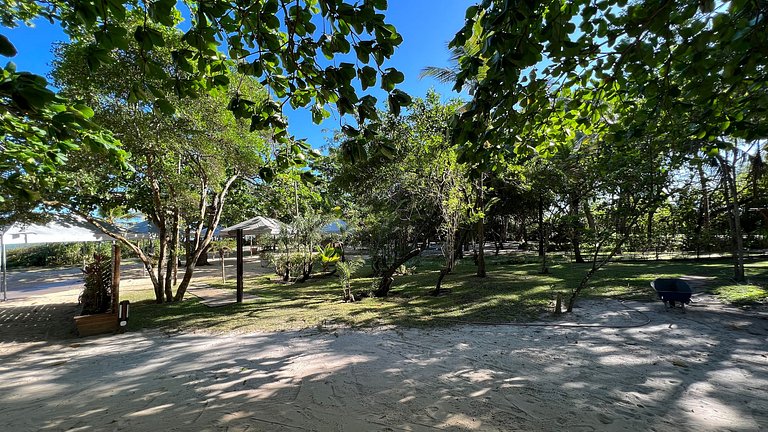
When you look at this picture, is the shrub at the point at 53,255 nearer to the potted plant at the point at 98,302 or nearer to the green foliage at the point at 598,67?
the potted plant at the point at 98,302

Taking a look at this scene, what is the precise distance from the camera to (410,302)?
29.1ft

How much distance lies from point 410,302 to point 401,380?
5028mm

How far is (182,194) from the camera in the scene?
27.1 feet

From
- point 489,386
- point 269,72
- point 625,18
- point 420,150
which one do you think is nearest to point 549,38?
point 625,18

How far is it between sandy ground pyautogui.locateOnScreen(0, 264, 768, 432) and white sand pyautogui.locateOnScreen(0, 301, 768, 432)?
0.06 ft

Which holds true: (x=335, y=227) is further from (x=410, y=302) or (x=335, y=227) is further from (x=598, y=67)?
(x=598, y=67)

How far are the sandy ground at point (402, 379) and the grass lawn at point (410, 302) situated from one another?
0.85 meters

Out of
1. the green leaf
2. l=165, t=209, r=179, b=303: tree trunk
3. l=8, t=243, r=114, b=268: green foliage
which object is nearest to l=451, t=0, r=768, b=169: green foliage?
the green leaf

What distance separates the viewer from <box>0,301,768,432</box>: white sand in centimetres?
300

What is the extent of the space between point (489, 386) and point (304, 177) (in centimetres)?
293

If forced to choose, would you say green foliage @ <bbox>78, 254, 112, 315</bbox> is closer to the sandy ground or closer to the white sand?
the sandy ground

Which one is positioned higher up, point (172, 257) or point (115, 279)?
point (172, 257)

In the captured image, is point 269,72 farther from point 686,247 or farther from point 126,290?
point 686,247

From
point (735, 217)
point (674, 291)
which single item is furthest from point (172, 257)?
point (735, 217)
